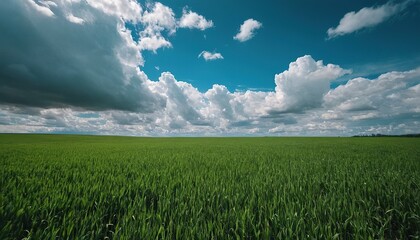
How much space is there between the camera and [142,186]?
4441mm

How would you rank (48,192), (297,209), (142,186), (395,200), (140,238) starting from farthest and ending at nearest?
(142,186) < (48,192) < (395,200) < (297,209) < (140,238)

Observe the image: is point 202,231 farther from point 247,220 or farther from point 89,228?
point 89,228

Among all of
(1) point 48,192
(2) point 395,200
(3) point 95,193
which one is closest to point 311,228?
(2) point 395,200

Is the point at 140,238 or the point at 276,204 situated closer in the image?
the point at 140,238

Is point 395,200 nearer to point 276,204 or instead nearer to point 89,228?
point 276,204

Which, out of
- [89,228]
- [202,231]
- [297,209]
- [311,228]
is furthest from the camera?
[297,209]

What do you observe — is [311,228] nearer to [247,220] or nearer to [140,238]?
[247,220]

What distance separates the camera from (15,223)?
264 cm

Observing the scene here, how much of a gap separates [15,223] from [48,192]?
1420 millimetres

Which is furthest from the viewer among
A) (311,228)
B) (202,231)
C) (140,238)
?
(311,228)

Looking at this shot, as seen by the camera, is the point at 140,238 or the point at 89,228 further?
the point at 89,228

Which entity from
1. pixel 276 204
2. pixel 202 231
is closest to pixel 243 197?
pixel 276 204

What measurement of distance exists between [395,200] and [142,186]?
5010mm

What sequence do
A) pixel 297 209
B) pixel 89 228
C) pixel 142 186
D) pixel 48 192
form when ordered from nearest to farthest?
pixel 89 228, pixel 297 209, pixel 48 192, pixel 142 186
